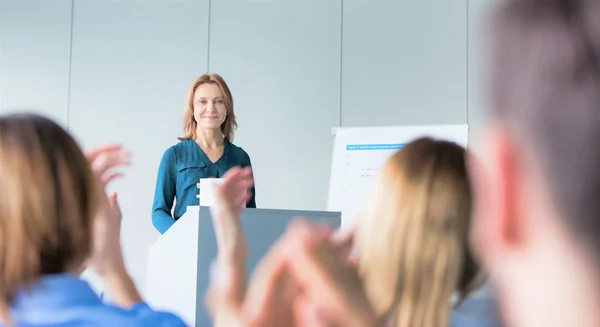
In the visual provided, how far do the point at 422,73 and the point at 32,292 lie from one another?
4.06 m

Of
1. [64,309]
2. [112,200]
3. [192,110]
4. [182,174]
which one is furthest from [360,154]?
[64,309]

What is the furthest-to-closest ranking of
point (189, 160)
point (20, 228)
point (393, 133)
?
point (393, 133)
point (189, 160)
point (20, 228)

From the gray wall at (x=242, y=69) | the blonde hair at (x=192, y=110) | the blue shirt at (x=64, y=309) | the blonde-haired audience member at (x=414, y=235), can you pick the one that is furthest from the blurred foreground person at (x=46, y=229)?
the gray wall at (x=242, y=69)

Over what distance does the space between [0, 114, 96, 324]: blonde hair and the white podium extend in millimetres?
1305

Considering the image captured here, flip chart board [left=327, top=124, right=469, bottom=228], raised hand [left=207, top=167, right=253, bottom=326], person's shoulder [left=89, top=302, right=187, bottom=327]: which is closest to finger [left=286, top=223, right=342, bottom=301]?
raised hand [left=207, top=167, right=253, bottom=326]

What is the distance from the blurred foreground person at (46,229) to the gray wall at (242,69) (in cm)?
383

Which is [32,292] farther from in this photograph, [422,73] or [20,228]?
[422,73]

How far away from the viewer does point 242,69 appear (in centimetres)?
504

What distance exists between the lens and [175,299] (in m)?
2.58

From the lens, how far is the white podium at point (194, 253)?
245 centimetres

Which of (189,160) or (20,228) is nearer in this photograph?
(20,228)

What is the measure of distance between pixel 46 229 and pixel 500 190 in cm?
89

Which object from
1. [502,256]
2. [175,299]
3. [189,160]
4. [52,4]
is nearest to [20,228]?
[502,256]

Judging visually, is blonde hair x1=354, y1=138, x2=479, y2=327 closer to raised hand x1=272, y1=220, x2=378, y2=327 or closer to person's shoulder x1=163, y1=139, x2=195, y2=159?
raised hand x1=272, y1=220, x2=378, y2=327
